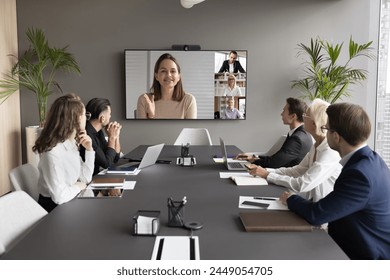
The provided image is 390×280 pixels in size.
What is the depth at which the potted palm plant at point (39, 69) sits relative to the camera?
5668mm

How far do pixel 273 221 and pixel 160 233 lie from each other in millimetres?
500

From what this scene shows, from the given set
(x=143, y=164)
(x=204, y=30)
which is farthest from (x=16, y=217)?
(x=204, y=30)

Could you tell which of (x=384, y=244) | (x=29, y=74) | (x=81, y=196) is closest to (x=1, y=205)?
(x=81, y=196)

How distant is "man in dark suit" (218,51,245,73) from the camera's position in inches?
238

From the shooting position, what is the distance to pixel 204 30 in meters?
6.02

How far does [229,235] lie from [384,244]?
0.75m

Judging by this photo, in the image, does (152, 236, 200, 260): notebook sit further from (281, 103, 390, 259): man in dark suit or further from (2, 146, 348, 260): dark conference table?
(281, 103, 390, 259): man in dark suit

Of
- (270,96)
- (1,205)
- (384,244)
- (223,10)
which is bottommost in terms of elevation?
(384,244)

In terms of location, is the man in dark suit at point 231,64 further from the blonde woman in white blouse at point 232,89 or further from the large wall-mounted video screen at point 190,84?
the blonde woman in white blouse at point 232,89

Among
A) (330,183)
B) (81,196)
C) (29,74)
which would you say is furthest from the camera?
(29,74)

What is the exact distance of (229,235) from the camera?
1.62 m

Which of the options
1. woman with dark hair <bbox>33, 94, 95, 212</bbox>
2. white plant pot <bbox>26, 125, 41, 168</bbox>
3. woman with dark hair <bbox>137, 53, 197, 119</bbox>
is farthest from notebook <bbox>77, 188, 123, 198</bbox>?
woman with dark hair <bbox>137, 53, 197, 119</bbox>

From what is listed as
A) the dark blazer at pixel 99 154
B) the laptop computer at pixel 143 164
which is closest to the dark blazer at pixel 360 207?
the laptop computer at pixel 143 164
